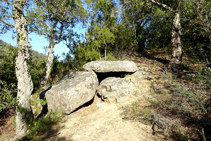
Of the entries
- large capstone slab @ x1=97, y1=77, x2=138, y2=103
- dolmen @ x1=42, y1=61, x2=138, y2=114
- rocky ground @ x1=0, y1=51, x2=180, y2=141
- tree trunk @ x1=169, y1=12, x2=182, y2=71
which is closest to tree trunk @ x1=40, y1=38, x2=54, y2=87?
dolmen @ x1=42, y1=61, x2=138, y2=114

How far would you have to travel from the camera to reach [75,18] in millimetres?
9203

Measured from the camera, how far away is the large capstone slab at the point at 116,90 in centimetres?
556

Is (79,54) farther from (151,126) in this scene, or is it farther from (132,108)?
(151,126)

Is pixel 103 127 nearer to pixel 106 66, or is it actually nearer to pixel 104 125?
pixel 104 125

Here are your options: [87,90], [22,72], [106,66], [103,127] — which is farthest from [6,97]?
[106,66]

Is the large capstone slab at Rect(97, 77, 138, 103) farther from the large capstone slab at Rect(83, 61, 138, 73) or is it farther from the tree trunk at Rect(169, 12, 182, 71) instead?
the tree trunk at Rect(169, 12, 182, 71)

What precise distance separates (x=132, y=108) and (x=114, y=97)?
1.14 metres

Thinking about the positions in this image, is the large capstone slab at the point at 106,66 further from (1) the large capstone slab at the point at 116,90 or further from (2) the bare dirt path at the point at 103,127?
(2) the bare dirt path at the point at 103,127

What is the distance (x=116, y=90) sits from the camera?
582 centimetres

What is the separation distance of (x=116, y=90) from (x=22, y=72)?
3992 mm

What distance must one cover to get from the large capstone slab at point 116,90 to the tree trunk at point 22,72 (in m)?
3.18

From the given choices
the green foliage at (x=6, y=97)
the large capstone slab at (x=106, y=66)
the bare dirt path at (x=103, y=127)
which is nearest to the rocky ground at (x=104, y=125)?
the bare dirt path at (x=103, y=127)

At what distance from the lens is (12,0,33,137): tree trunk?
4.46 metres

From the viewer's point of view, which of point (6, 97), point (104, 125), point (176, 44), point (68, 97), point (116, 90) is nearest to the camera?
point (104, 125)
